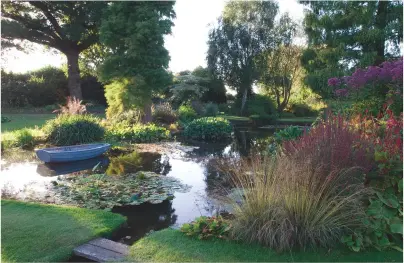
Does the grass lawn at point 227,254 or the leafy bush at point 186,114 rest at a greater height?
the leafy bush at point 186,114

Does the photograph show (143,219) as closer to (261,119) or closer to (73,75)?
(261,119)

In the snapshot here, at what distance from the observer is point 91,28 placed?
20.4 metres

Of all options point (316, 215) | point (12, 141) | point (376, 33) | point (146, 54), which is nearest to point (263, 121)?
point (376, 33)

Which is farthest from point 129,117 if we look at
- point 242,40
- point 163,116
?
point 242,40

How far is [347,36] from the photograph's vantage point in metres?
18.9

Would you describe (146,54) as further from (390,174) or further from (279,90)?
(279,90)

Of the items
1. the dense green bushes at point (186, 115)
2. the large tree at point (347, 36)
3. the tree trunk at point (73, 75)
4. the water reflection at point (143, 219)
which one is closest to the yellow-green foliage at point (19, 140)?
the water reflection at point (143, 219)

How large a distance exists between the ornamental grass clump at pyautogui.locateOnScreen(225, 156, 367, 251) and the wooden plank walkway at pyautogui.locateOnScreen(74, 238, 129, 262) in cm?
116

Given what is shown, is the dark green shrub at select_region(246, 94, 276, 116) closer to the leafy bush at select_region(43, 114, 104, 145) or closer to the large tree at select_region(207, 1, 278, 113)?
the large tree at select_region(207, 1, 278, 113)

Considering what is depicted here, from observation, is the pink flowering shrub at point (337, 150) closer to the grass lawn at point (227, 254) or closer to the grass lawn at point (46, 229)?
the grass lawn at point (227, 254)

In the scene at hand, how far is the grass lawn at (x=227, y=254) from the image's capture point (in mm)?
2969

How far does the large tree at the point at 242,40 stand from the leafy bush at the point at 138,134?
13302mm

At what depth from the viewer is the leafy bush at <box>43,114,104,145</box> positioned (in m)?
10.1

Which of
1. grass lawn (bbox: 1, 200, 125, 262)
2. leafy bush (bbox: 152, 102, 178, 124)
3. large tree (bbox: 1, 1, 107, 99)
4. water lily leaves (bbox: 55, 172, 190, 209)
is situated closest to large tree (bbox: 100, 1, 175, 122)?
leafy bush (bbox: 152, 102, 178, 124)
